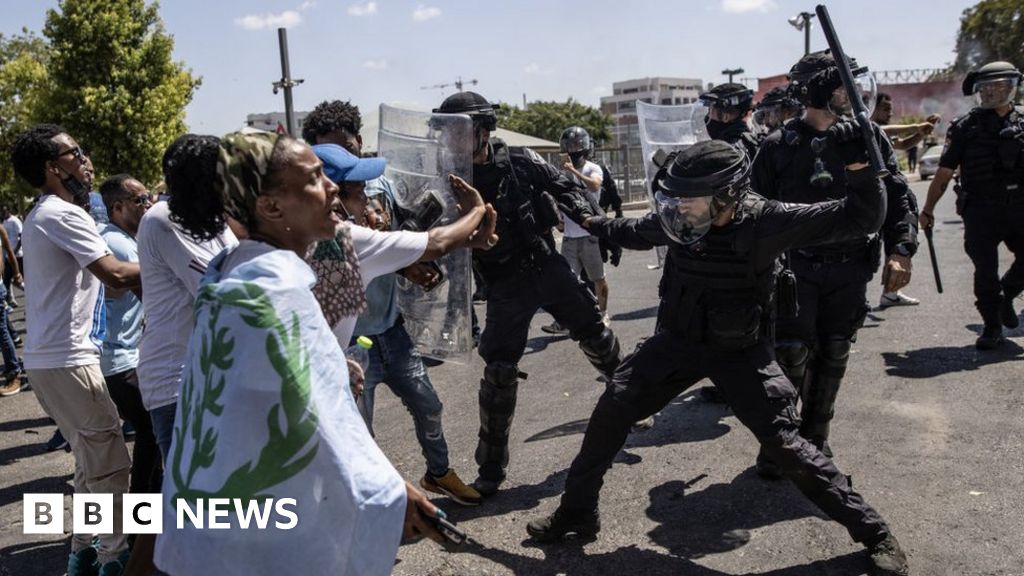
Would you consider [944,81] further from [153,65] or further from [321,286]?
[321,286]

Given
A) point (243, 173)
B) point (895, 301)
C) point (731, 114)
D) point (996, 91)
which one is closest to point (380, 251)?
point (243, 173)

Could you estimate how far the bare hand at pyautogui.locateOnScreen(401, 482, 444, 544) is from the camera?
2.03 metres

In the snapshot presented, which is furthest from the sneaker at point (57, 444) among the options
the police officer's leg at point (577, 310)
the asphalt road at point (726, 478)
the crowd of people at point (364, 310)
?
the police officer's leg at point (577, 310)

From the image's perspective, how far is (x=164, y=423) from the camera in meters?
3.08

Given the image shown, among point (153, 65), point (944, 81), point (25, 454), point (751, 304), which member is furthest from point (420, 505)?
point (944, 81)

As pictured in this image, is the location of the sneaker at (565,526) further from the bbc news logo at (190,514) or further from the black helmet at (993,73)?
the black helmet at (993,73)

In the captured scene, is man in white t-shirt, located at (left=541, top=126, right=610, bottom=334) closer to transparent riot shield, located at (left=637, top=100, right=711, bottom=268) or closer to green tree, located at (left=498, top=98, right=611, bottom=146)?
transparent riot shield, located at (left=637, top=100, right=711, bottom=268)

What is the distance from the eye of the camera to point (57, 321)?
11.7ft

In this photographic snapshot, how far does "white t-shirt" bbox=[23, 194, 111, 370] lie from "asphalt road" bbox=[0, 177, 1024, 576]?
1061 millimetres

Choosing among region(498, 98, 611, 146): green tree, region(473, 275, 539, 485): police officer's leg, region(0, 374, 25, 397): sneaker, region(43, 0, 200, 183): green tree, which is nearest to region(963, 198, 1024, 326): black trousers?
region(473, 275, 539, 485): police officer's leg

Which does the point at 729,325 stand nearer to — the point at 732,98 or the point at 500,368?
the point at 500,368

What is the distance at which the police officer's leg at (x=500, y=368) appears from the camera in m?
4.35

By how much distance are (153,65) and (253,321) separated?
17.7 meters

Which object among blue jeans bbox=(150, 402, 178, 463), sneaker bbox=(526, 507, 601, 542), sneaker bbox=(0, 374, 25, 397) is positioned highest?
blue jeans bbox=(150, 402, 178, 463)
